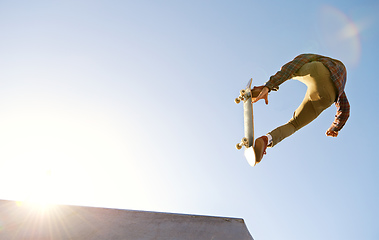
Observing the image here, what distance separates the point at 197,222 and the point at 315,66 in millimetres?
2519

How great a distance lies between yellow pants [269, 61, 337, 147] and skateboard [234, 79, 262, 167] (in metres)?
0.35

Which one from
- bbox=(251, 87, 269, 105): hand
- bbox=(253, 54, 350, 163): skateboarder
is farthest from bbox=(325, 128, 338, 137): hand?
bbox=(251, 87, 269, 105): hand

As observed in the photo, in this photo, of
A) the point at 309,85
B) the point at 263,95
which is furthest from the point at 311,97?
the point at 263,95

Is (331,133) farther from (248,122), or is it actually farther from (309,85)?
(248,122)

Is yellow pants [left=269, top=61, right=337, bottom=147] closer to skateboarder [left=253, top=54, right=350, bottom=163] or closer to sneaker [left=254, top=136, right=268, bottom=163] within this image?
skateboarder [left=253, top=54, right=350, bottom=163]

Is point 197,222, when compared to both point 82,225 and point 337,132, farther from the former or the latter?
point 337,132

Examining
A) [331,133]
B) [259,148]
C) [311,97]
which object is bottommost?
[259,148]

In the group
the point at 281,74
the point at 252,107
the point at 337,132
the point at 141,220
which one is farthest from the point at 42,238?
the point at 337,132

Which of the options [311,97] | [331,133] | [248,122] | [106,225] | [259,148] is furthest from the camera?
[331,133]

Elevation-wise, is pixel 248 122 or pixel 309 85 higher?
pixel 309 85

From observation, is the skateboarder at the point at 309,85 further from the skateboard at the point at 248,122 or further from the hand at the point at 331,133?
the hand at the point at 331,133

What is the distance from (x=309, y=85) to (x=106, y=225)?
3136mm

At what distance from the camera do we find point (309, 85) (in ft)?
13.0

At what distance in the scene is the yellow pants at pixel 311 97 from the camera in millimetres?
3773
